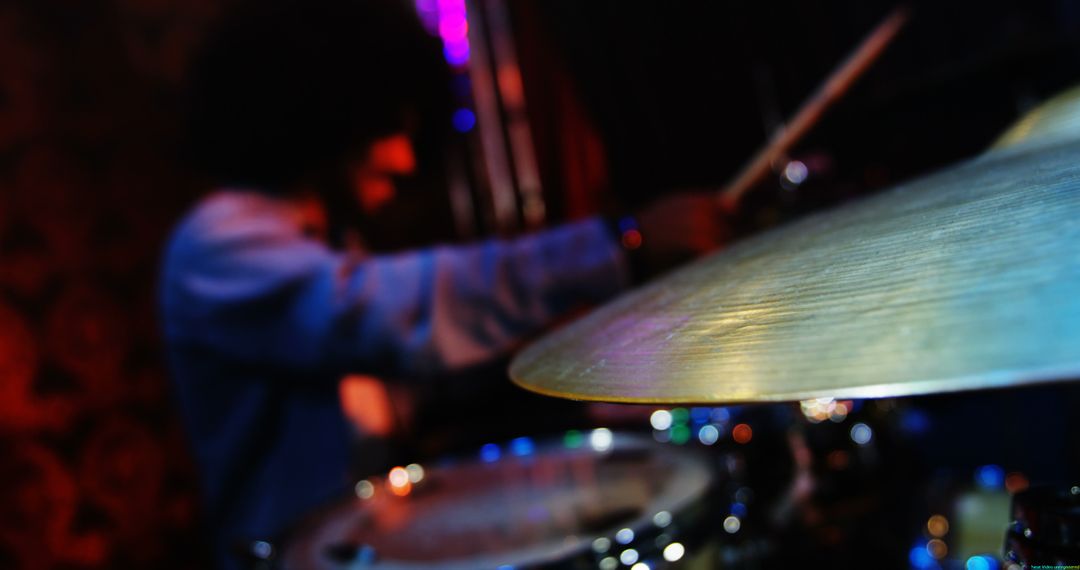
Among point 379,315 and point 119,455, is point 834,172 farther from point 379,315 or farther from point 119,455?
point 119,455

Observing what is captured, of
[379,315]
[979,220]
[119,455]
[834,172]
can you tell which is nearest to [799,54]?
[834,172]

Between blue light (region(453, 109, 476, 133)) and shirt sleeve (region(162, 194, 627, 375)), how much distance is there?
4.81 ft

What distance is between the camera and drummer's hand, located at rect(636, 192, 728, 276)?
893mm

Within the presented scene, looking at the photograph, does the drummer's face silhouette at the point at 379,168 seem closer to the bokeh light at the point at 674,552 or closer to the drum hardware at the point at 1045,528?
the bokeh light at the point at 674,552

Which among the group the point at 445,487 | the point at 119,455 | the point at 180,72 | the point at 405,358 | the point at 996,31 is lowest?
the point at 119,455

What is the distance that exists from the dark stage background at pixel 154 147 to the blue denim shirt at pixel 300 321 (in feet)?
1.54

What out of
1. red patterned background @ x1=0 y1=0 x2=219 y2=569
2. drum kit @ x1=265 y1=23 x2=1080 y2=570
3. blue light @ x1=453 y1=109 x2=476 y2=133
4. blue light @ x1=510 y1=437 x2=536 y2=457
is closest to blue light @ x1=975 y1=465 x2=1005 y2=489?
drum kit @ x1=265 y1=23 x2=1080 y2=570

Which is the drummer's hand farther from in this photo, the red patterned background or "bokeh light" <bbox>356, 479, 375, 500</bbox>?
the red patterned background

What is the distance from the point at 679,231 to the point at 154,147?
5.46 feet

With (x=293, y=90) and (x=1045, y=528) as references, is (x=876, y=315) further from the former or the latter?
(x=293, y=90)

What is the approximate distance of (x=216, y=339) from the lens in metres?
1.10

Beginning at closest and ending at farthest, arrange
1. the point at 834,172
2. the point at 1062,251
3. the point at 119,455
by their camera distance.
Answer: the point at 1062,251
the point at 834,172
the point at 119,455

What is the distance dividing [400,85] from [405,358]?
61 cm

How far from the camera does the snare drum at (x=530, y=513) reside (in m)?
0.61
